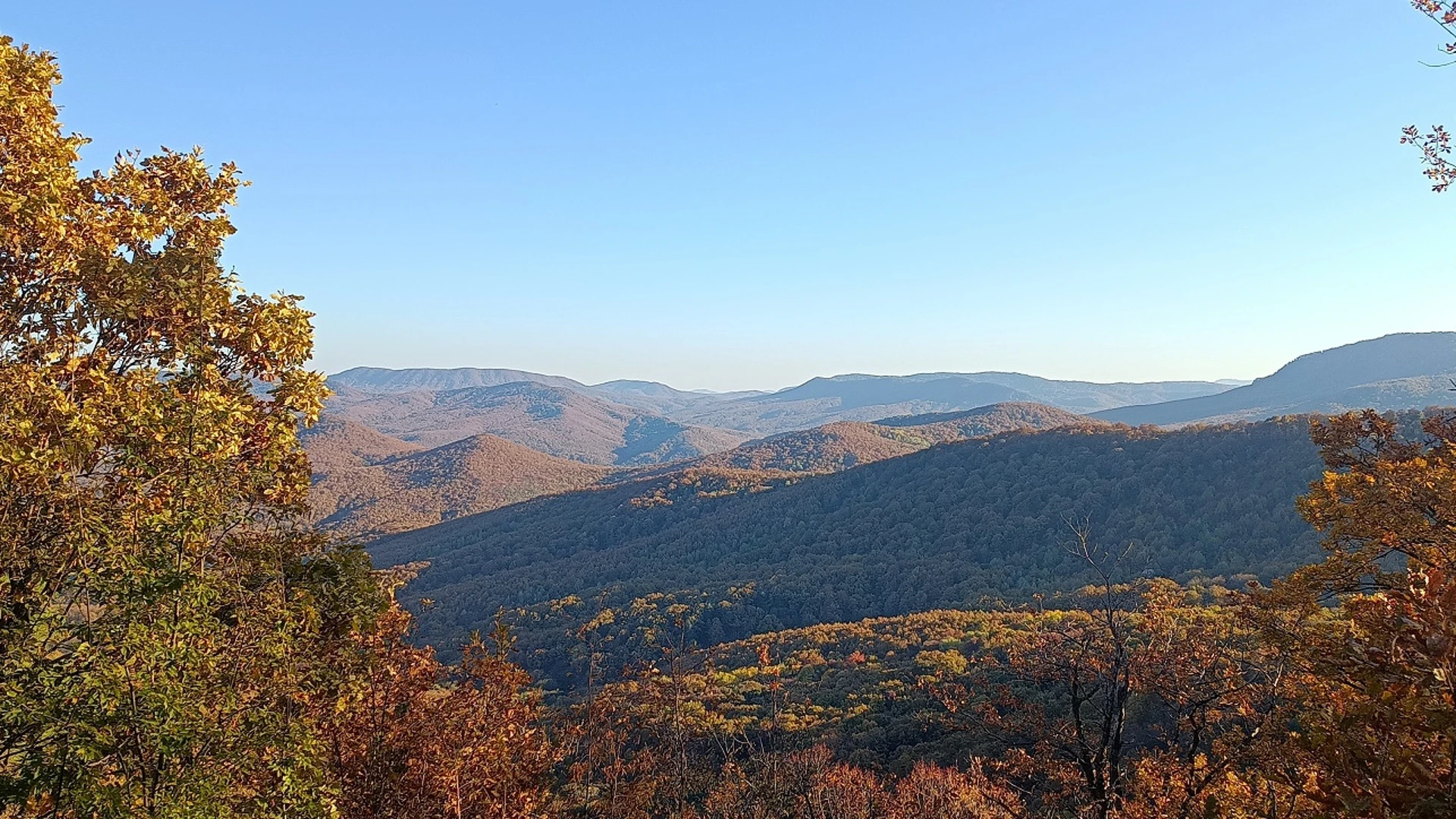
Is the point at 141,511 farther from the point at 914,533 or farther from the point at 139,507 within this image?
the point at 914,533

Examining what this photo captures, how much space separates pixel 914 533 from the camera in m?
87.7

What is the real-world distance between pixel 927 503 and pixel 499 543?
2569 inches

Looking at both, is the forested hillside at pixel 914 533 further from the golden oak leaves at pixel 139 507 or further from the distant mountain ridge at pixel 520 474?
the golden oak leaves at pixel 139 507

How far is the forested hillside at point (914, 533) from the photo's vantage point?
214 feet

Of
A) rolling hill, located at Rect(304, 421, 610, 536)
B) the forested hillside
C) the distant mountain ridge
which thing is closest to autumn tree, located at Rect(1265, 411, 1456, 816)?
the forested hillside

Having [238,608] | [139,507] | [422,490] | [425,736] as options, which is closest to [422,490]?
[422,490]

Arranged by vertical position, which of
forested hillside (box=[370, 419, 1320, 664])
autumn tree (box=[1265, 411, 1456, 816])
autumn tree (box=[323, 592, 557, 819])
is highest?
autumn tree (box=[1265, 411, 1456, 816])

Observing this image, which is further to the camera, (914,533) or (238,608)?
(914,533)

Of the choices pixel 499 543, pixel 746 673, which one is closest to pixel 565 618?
pixel 746 673

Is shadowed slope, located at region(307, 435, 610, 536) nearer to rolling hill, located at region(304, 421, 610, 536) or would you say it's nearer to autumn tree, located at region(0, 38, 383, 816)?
rolling hill, located at region(304, 421, 610, 536)

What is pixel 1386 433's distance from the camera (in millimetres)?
9422

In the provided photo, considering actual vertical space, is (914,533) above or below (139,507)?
below

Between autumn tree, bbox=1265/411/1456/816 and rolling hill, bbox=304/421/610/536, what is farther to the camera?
rolling hill, bbox=304/421/610/536

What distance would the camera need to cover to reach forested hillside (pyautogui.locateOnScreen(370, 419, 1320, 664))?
65.2m
